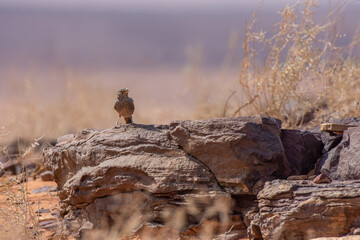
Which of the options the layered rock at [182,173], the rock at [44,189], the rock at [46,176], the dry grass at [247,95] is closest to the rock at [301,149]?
the layered rock at [182,173]

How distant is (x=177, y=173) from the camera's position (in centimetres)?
385

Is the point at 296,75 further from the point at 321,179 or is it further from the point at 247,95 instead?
the point at 321,179

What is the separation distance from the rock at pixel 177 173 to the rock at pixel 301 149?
0.22 meters

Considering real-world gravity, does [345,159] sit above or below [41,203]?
above

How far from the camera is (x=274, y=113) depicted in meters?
5.96

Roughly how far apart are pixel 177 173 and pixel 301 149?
1212 mm

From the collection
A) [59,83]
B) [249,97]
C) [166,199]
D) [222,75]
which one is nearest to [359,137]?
[166,199]

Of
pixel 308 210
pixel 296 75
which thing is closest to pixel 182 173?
pixel 308 210

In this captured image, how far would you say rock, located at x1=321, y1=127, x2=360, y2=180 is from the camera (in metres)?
3.67

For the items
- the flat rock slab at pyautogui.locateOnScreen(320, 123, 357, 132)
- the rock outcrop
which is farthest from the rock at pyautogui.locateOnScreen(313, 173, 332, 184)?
the flat rock slab at pyautogui.locateOnScreen(320, 123, 357, 132)

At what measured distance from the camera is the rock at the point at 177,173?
12.4 feet

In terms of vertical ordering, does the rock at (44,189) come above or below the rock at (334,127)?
below

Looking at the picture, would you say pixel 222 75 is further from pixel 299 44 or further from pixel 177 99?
pixel 299 44

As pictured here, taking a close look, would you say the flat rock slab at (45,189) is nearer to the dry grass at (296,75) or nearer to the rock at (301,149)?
the dry grass at (296,75)
